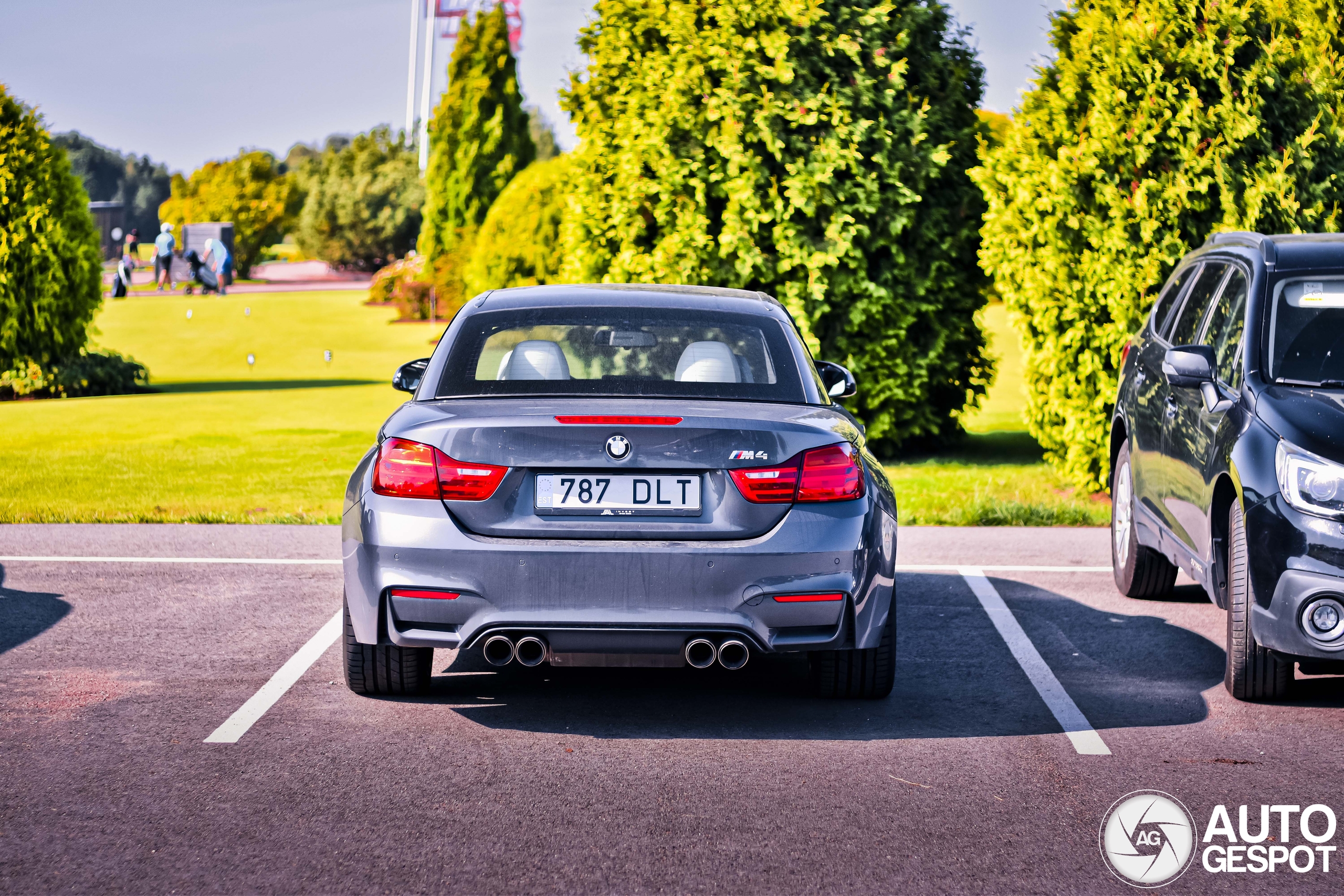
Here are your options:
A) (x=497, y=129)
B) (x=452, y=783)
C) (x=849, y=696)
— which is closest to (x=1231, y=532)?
(x=849, y=696)

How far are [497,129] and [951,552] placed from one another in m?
41.5

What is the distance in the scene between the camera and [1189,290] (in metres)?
7.37

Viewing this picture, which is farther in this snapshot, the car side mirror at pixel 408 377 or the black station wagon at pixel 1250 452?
the car side mirror at pixel 408 377

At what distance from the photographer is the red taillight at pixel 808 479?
474 centimetres

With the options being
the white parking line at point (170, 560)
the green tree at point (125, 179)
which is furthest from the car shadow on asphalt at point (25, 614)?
the green tree at point (125, 179)

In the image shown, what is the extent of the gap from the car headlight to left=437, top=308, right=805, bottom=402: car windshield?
173 cm

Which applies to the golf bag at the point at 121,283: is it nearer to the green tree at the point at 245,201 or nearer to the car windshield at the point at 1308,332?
the green tree at the point at 245,201

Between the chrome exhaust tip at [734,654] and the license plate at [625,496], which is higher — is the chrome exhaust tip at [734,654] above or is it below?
below

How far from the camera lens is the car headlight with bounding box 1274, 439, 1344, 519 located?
4984 millimetres

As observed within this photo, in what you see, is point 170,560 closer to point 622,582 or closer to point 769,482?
point 622,582

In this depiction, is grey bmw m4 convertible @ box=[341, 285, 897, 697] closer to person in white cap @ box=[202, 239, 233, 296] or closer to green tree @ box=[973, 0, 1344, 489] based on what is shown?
green tree @ box=[973, 0, 1344, 489]

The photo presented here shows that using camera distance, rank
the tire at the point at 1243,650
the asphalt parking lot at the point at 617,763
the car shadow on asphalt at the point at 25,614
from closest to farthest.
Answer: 1. the asphalt parking lot at the point at 617,763
2. the tire at the point at 1243,650
3. the car shadow on asphalt at the point at 25,614

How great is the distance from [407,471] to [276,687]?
4.58 ft

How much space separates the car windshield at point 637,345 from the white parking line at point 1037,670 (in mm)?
1543
